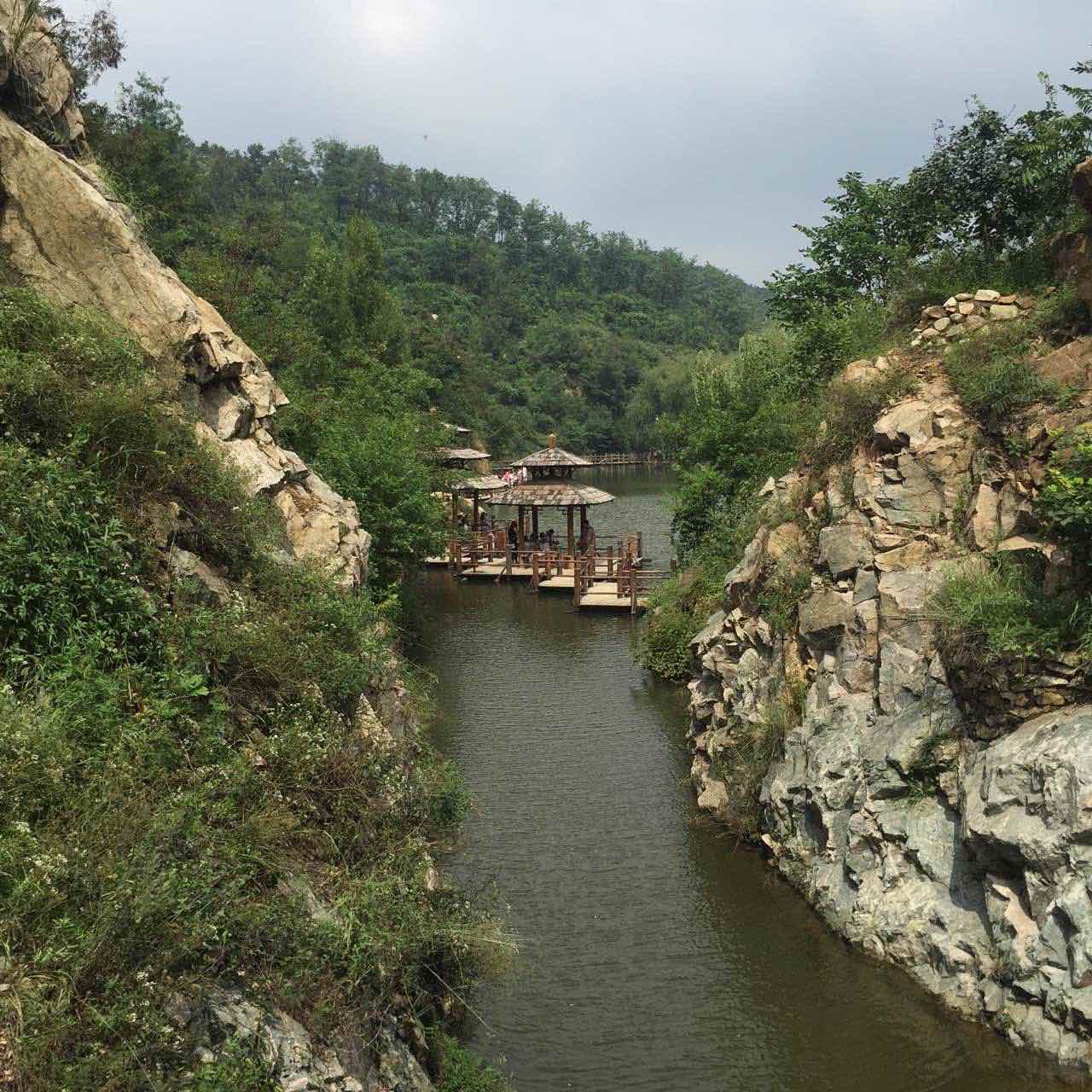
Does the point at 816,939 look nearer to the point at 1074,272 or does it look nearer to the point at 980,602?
the point at 980,602

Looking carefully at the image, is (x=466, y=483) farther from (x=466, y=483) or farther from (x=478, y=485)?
(x=478, y=485)

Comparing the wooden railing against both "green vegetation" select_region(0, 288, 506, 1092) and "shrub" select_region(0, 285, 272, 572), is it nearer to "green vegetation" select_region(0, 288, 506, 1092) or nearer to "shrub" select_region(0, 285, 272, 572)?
"shrub" select_region(0, 285, 272, 572)

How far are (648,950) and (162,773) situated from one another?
19.8ft

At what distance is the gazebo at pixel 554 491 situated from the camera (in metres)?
29.1

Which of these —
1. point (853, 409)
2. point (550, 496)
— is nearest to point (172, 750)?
point (853, 409)

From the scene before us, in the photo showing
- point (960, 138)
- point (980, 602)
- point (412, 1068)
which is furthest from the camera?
point (960, 138)

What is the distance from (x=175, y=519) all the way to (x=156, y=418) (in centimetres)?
114

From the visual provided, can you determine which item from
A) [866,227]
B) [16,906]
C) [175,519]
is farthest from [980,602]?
[866,227]

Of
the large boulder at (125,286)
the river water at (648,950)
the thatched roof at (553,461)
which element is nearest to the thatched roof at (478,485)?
the thatched roof at (553,461)

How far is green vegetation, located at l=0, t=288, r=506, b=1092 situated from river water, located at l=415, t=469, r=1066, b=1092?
6.31 feet

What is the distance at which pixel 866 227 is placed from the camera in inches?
996

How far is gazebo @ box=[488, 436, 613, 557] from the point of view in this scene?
29.1 metres

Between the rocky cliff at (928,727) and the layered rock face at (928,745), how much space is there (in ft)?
0.07

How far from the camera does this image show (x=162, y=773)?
259 inches
